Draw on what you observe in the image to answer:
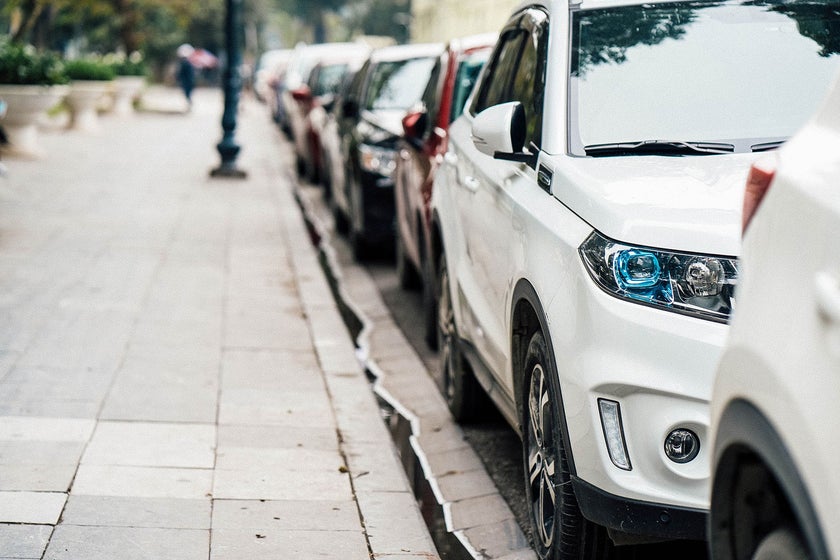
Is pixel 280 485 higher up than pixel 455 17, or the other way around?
pixel 455 17

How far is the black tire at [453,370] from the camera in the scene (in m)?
6.35

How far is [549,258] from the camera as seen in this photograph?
418 centimetres

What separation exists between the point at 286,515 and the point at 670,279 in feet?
6.57

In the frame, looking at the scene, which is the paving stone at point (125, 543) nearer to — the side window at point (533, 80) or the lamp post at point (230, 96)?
the side window at point (533, 80)

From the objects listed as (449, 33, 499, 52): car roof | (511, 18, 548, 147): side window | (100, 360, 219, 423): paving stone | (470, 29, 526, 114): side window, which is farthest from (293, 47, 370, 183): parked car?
(511, 18, 548, 147): side window

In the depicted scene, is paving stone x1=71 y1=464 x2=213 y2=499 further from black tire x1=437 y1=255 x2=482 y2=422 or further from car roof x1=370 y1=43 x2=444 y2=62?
car roof x1=370 y1=43 x2=444 y2=62

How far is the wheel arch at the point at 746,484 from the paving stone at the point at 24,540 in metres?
2.52

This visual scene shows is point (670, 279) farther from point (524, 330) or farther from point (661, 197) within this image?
point (524, 330)

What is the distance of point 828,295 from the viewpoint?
2.29 m

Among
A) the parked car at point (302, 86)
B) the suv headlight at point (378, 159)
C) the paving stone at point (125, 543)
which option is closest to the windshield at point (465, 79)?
the suv headlight at point (378, 159)

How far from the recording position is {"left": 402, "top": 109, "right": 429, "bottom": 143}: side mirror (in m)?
8.72

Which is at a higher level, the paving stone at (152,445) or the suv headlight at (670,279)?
the suv headlight at (670,279)

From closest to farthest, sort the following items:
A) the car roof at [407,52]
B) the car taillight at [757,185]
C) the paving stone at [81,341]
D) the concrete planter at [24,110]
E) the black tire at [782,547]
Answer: the black tire at [782,547] < the car taillight at [757,185] < the paving stone at [81,341] < the car roof at [407,52] < the concrete planter at [24,110]

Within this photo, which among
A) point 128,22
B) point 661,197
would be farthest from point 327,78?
point 128,22
